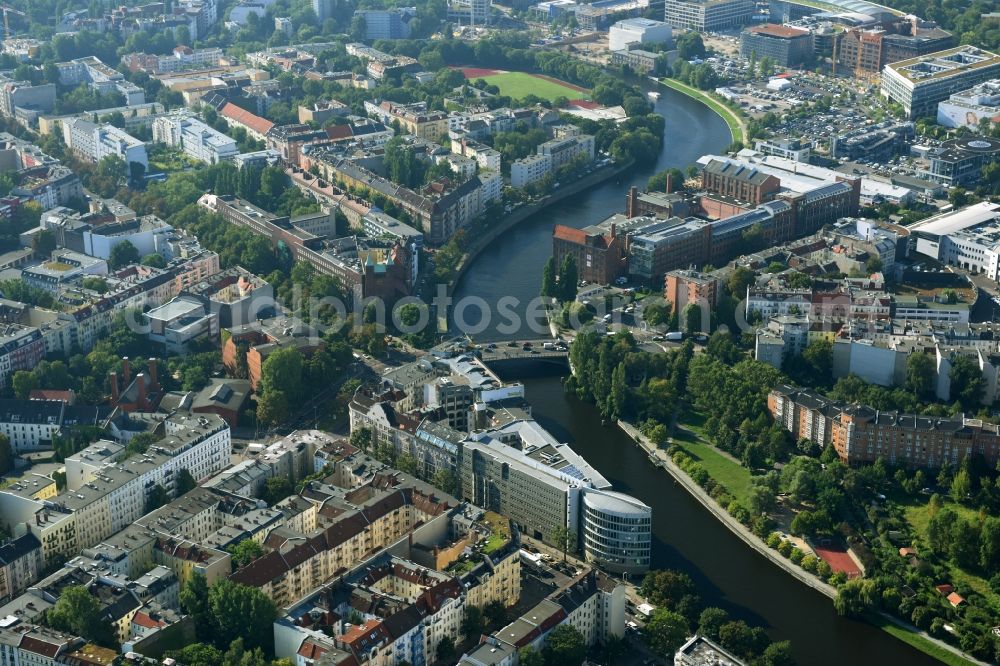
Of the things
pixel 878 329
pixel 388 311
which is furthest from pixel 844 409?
pixel 388 311

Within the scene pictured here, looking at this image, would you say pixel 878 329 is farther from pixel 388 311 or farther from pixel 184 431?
pixel 184 431

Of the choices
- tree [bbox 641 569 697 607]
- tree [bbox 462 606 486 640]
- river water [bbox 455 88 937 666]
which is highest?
tree [bbox 462 606 486 640]

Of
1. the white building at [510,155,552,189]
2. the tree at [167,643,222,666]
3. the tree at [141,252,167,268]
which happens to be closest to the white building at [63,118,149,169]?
the tree at [141,252,167,268]

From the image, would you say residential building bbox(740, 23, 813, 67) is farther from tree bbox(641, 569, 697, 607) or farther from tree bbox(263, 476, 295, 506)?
tree bbox(641, 569, 697, 607)

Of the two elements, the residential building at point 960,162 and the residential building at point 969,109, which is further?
the residential building at point 969,109

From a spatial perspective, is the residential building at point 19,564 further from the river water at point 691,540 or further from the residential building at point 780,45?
the residential building at point 780,45

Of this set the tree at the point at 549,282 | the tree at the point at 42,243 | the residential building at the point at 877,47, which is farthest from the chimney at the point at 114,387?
the residential building at the point at 877,47

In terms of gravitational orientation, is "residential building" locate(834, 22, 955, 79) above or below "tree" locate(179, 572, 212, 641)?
below
